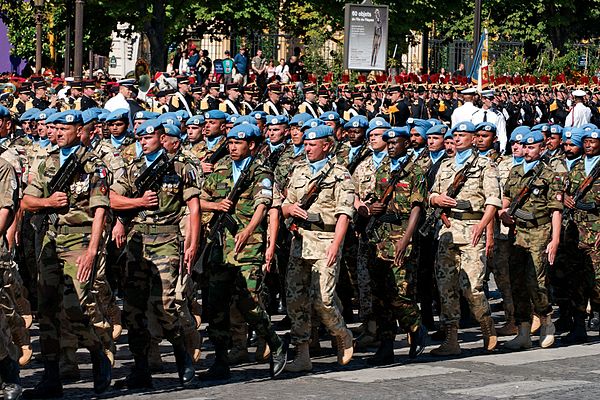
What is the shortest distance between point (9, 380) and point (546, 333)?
5785 mm

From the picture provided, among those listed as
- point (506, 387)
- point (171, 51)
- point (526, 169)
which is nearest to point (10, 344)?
point (506, 387)

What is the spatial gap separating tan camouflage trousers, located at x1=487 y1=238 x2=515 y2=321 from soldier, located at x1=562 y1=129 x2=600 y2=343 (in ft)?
1.90

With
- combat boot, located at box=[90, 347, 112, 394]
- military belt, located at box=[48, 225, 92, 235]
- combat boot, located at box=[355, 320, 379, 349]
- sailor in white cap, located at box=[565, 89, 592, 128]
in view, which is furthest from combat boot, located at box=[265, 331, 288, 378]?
sailor in white cap, located at box=[565, 89, 592, 128]

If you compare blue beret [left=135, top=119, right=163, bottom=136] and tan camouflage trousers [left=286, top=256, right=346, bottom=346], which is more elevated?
blue beret [left=135, top=119, right=163, bottom=136]

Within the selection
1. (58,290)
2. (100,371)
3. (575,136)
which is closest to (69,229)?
(58,290)

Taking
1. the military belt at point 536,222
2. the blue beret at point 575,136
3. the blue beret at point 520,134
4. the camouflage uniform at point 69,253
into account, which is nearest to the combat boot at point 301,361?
the camouflage uniform at point 69,253

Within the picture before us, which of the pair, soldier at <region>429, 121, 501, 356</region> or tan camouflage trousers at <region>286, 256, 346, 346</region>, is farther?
soldier at <region>429, 121, 501, 356</region>

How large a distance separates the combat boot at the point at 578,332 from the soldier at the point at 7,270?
6.17m

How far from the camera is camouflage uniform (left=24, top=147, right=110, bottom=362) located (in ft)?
35.0

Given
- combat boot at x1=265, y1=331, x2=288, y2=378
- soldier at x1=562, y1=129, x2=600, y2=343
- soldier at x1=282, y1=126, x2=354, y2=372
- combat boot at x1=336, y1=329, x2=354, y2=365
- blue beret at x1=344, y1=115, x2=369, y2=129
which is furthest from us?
blue beret at x1=344, y1=115, x2=369, y2=129

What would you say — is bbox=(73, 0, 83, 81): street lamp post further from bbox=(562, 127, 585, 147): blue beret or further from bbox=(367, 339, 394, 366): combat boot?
bbox=(367, 339, 394, 366): combat boot

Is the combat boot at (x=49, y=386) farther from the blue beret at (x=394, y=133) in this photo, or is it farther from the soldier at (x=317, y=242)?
the blue beret at (x=394, y=133)

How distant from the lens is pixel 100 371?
10.9m

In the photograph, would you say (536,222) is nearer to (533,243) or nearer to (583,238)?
(533,243)
